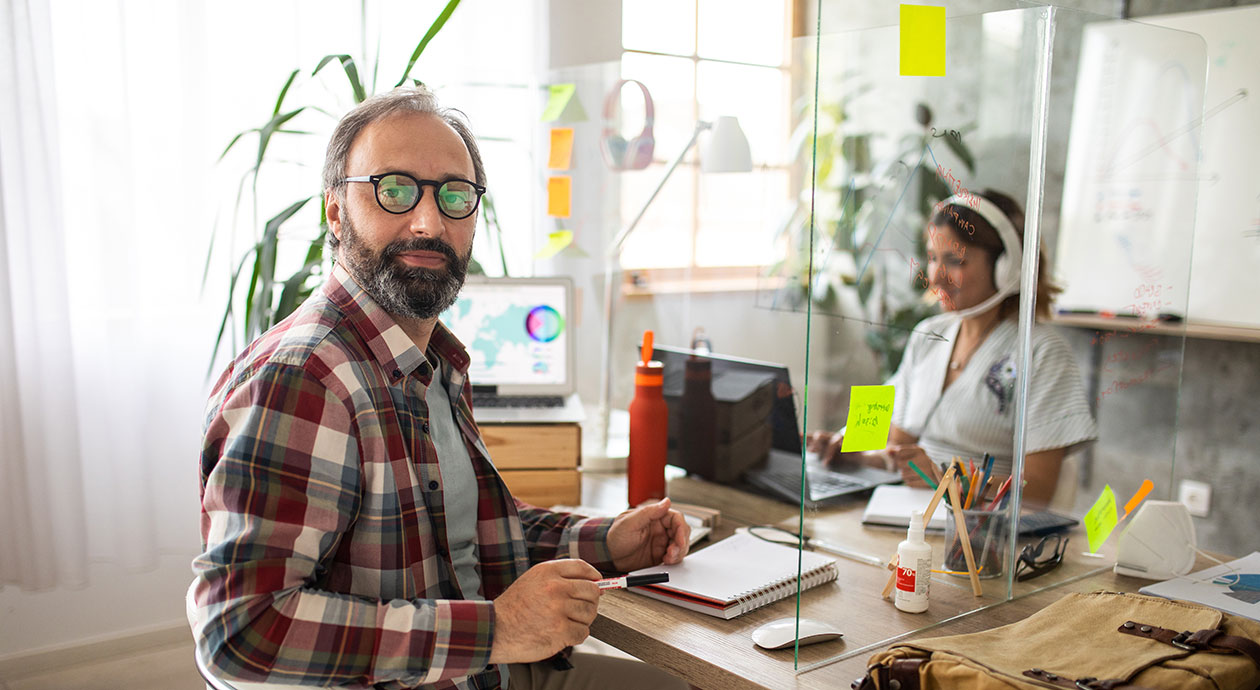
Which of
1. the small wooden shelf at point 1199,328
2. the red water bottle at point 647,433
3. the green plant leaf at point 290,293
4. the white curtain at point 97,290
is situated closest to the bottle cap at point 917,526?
the red water bottle at point 647,433

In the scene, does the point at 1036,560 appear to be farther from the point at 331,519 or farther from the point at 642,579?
the point at 331,519

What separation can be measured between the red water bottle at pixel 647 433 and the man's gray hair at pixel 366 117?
0.52m

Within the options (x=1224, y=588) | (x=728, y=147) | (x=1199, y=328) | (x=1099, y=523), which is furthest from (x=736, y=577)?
(x=1199, y=328)

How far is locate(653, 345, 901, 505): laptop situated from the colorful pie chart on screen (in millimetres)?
328

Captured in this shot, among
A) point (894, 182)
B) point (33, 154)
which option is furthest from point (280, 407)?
point (894, 182)

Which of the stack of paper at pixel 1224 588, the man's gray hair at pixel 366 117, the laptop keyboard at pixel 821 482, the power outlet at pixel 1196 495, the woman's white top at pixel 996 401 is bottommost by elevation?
the power outlet at pixel 1196 495

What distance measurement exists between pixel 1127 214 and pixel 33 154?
251 cm

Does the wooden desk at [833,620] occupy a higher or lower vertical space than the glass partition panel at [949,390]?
lower

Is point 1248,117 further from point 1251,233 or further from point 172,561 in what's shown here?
point 172,561

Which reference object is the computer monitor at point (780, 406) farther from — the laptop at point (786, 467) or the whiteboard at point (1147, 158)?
the whiteboard at point (1147, 158)

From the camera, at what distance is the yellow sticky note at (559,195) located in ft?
7.63

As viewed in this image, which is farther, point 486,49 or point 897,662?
point 486,49

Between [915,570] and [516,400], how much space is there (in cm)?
101

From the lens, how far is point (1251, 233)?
8.82ft
